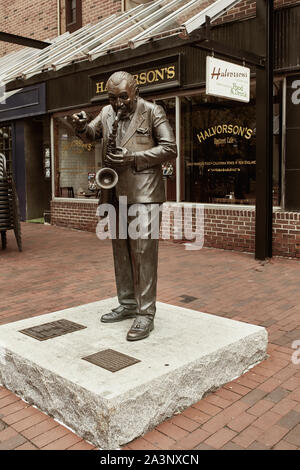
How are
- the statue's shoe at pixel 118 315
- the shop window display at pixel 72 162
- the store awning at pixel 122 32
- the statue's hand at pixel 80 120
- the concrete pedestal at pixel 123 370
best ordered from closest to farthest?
the concrete pedestal at pixel 123 370, the statue's hand at pixel 80 120, the statue's shoe at pixel 118 315, the store awning at pixel 122 32, the shop window display at pixel 72 162

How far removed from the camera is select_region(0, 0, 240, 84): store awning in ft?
26.7

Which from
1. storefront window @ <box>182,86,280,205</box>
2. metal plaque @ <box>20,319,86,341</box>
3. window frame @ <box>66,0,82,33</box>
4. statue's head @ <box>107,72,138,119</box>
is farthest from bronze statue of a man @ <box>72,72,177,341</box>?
window frame @ <box>66,0,82,33</box>

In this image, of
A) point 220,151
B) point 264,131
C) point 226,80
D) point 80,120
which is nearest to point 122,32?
point 220,151

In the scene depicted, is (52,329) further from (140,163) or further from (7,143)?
(7,143)

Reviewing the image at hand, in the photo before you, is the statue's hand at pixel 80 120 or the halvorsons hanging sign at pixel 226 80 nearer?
the statue's hand at pixel 80 120

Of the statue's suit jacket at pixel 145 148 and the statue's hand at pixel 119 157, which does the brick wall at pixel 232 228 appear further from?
the statue's hand at pixel 119 157

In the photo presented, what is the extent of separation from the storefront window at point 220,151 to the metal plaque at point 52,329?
5340 millimetres

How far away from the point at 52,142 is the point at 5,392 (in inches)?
395

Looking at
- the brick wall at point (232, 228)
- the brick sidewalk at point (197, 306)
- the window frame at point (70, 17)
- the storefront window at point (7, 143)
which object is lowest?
the brick sidewalk at point (197, 306)

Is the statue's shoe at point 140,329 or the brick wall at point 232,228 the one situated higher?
the brick wall at point 232,228

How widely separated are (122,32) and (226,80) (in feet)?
10.7

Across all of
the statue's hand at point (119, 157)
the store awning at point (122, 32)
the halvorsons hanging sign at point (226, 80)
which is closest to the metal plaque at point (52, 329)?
the statue's hand at point (119, 157)

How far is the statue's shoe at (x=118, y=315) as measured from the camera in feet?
13.6

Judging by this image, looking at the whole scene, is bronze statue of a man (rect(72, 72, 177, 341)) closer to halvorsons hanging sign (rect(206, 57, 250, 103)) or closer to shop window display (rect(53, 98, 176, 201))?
halvorsons hanging sign (rect(206, 57, 250, 103))
